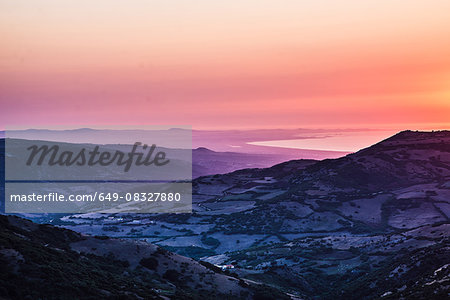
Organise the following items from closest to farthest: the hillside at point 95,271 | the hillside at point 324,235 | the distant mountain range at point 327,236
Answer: the hillside at point 95,271 < the distant mountain range at point 327,236 < the hillside at point 324,235

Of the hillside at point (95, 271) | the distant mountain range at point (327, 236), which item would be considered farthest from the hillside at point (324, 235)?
the hillside at point (95, 271)

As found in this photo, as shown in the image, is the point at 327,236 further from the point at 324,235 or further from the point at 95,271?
the point at 95,271

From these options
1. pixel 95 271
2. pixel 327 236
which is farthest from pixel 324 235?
pixel 95 271

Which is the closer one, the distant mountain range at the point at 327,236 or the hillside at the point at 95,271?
the hillside at the point at 95,271

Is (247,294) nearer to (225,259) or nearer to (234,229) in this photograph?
(225,259)

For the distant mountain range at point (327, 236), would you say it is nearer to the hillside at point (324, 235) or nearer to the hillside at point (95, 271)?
the hillside at point (324, 235)

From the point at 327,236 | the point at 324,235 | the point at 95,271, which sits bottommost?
the point at 324,235

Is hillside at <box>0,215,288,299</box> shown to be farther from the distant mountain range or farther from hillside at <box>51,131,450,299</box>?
hillside at <box>51,131,450,299</box>

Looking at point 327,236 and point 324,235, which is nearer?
point 327,236

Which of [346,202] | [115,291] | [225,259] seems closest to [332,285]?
[225,259]

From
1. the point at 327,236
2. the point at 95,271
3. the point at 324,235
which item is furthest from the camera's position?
the point at 324,235
